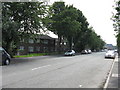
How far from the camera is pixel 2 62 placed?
50.8 ft

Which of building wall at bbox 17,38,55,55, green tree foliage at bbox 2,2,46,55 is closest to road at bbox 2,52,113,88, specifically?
green tree foliage at bbox 2,2,46,55

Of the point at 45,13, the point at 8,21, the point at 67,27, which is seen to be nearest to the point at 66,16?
the point at 67,27

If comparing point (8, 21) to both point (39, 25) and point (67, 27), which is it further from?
point (67, 27)

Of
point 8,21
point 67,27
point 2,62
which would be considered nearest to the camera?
point 2,62

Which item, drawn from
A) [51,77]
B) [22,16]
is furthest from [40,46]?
[51,77]

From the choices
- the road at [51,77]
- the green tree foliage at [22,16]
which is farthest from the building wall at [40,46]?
the road at [51,77]

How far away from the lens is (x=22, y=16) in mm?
20703

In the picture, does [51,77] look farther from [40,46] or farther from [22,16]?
[40,46]

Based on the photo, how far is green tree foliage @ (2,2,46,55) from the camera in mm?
18278

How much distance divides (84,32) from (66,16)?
1458 cm

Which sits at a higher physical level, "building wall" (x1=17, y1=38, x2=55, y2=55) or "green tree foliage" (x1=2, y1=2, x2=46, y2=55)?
"green tree foliage" (x1=2, y1=2, x2=46, y2=55)

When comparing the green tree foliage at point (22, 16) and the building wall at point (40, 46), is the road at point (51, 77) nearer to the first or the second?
the green tree foliage at point (22, 16)

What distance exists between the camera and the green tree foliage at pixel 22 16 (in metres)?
18.3

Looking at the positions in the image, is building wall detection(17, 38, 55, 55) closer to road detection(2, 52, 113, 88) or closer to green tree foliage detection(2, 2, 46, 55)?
green tree foliage detection(2, 2, 46, 55)
